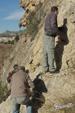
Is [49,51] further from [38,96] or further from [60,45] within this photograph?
[38,96]

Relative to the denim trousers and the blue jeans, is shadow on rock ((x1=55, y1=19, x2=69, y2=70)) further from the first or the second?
the blue jeans

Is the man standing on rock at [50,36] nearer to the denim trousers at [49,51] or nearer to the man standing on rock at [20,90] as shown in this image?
the denim trousers at [49,51]

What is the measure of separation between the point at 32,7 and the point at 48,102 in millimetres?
17457

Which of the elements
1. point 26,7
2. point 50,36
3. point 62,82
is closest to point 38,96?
point 62,82

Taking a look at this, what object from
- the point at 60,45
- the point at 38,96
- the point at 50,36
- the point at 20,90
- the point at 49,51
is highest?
the point at 50,36

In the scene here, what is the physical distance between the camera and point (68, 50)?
6.01m

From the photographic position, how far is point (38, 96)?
Result: 5.38 metres

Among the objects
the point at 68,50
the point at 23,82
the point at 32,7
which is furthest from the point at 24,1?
the point at 23,82

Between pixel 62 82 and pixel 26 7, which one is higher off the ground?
pixel 26 7

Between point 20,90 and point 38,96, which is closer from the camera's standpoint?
point 20,90

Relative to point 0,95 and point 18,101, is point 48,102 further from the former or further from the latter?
point 0,95

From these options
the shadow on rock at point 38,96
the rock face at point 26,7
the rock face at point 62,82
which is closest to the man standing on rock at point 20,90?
the shadow on rock at point 38,96

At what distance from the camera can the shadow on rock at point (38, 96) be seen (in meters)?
5.06

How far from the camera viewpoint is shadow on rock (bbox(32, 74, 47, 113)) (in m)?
5.06
